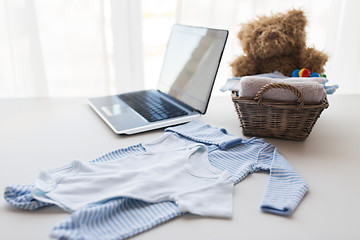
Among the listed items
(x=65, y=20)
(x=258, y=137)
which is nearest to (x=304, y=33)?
(x=258, y=137)

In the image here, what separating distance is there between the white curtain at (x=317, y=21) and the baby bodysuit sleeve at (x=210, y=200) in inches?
44.4

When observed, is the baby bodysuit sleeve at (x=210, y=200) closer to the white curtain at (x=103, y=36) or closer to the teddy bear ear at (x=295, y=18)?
the teddy bear ear at (x=295, y=18)

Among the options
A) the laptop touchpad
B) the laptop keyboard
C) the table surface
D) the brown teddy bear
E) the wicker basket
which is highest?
the brown teddy bear

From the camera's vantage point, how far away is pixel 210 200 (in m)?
0.59

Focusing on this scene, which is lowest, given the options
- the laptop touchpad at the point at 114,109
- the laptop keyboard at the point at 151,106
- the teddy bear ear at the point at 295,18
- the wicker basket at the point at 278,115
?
the laptop touchpad at the point at 114,109

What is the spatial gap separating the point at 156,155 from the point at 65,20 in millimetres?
1122

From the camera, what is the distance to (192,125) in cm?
90

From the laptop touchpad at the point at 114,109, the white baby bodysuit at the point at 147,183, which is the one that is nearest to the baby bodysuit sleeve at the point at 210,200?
the white baby bodysuit at the point at 147,183

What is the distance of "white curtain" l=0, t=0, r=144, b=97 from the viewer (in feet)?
5.15

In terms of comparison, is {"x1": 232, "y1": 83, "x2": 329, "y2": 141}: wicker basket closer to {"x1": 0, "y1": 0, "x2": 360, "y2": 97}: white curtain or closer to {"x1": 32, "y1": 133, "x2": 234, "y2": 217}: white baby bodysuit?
{"x1": 32, "y1": 133, "x2": 234, "y2": 217}: white baby bodysuit

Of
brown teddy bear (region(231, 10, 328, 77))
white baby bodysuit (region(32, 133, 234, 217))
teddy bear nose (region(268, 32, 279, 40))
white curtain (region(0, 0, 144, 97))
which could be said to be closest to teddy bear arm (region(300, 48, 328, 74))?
brown teddy bear (region(231, 10, 328, 77))

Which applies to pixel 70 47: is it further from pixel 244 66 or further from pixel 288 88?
pixel 288 88

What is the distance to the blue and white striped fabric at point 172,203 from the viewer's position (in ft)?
1.67

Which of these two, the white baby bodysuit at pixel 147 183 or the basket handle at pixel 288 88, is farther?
the basket handle at pixel 288 88
